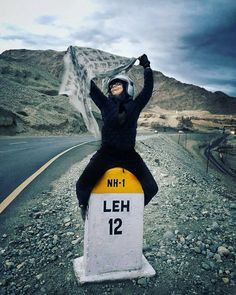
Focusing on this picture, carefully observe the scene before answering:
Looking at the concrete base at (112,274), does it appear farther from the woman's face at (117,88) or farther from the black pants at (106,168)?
the woman's face at (117,88)

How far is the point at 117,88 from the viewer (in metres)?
3.03

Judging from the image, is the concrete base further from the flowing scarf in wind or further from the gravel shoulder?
the flowing scarf in wind

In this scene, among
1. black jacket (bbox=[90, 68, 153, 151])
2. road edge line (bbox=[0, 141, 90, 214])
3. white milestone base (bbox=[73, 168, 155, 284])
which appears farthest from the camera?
road edge line (bbox=[0, 141, 90, 214])

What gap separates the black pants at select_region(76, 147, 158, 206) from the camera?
2988mm

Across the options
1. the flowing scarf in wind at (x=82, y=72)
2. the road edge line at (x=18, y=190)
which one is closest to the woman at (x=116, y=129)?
the flowing scarf in wind at (x=82, y=72)

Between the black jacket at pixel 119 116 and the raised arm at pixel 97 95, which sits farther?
the raised arm at pixel 97 95

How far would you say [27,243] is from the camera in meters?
3.93

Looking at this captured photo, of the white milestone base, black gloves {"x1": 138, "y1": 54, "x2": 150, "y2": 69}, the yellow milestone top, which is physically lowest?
the white milestone base

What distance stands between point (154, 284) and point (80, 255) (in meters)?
1.04

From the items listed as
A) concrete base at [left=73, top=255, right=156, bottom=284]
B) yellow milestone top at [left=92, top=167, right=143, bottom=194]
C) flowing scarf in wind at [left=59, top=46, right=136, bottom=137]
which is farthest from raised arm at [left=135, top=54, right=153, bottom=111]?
concrete base at [left=73, top=255, right=156, bottom=284]

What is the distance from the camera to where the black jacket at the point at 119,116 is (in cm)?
294

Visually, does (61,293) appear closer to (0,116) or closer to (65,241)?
(65,241)

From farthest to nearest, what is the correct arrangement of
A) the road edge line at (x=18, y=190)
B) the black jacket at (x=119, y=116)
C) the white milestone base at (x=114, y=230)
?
the road edge line at (x=18, y=190) → the white milestone base at (x=114, y=230) → the black jacket at (x=119, y=116)

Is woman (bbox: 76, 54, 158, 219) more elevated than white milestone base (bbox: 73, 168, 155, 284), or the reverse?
woman (bbox: 76, 54, 158, 219)
